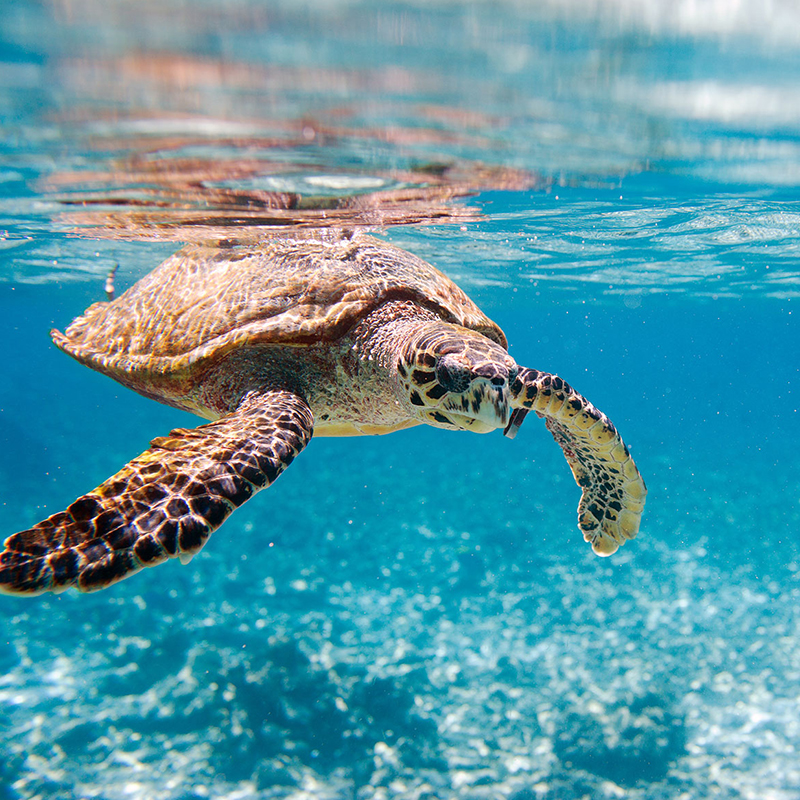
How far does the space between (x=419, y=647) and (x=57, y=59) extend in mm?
8321

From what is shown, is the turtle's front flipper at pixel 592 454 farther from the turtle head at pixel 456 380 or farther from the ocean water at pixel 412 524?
the ocean water at pixel 412 524

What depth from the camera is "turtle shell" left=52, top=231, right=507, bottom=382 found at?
16.4 ft

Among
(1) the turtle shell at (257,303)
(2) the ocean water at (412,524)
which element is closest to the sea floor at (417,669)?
(2) the ocean water at (412,524)

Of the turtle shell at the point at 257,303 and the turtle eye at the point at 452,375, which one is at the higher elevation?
the turtle shell at the point at 257,303

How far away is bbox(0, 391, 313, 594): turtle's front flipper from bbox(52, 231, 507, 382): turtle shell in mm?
1415

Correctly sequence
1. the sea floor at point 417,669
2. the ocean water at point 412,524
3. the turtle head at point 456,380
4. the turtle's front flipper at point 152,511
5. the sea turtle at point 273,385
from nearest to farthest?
1. the turtle's front flipper at point 152,511
2. the sea turtle at point 273,385
3. the turtle head at point 456,380
4. the ocean water at point 412,524
5. the sea floor at point 417,669

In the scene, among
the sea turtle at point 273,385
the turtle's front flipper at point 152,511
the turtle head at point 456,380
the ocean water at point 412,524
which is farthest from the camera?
the ocean water at point 412,524

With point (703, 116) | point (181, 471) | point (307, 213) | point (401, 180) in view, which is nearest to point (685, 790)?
point (181, 471)

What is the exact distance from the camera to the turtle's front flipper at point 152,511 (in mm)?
2635

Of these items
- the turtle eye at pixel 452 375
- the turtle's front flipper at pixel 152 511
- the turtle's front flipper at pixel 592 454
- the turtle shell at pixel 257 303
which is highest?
the turtle shell at pixel 257 303

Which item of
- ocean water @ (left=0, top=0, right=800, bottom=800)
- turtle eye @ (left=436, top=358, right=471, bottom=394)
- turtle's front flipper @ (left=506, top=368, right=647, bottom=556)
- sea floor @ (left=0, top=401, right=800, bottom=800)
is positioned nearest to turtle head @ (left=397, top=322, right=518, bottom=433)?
turtle eye @ (left=436, top=358, right=471, bottom=394)

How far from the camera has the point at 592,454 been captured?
5.43 meters

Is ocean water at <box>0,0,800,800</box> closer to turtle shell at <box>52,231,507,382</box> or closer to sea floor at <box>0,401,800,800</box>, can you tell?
sea floor at <box>0,401,800,800</box>

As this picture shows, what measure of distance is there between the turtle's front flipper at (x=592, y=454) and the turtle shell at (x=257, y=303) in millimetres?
1337
